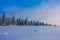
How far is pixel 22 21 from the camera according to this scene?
3191 inches

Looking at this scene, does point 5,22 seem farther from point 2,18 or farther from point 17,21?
point 17,21

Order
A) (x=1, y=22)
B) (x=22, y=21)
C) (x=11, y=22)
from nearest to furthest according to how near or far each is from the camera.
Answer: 1. (x=1, y=22)
2. (x=11, y=22)
3. (x=22, y=21)

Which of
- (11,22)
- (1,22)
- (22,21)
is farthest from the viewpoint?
(22,21)

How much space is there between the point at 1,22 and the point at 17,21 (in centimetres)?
1670

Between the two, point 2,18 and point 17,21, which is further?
point 17,21

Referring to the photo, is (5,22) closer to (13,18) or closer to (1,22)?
(1,22)

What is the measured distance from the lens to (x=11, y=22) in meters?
76.2

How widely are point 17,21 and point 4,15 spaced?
14.6 metres

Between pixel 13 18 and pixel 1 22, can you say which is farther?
pixel 13 18

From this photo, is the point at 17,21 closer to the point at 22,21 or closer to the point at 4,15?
the point at 22,21

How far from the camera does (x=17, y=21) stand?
80.8 metres

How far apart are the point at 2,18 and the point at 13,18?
13.2 meters

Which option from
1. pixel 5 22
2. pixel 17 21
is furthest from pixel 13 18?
pixel 5 22

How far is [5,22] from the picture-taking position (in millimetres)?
68312
